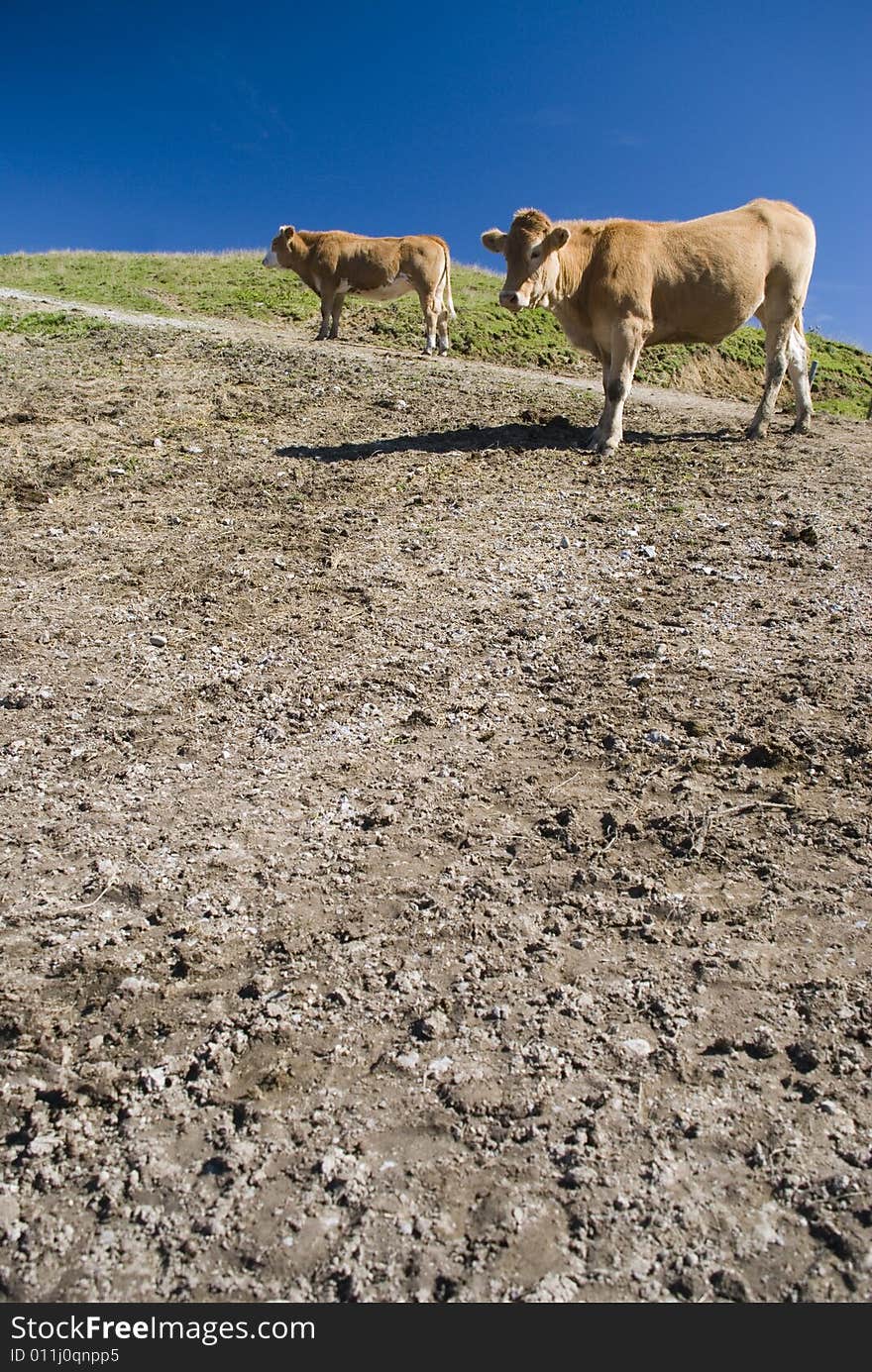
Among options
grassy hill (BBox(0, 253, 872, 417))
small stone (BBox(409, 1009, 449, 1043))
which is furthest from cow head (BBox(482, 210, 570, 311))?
small stone (BBox(409, 1009, 449, 1043))

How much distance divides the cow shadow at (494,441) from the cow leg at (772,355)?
0.95ft

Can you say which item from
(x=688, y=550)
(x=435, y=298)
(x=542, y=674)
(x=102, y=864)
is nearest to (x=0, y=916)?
(x=102, y=864)

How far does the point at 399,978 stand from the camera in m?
3.05

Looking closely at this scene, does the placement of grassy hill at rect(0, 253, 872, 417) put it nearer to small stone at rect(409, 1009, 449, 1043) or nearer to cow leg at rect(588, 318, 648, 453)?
cow leg at rect(588, 318, 648, 453)

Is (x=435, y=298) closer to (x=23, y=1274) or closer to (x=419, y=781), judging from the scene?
(x=419, y=781)

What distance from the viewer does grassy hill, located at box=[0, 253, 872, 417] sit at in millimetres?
17812

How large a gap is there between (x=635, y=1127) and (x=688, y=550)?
213 inches

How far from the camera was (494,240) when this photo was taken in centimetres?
998

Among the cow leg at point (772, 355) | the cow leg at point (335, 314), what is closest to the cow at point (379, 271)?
the cow leg at point (335, 314)

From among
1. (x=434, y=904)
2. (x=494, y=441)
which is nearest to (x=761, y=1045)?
(x=434, y=904)

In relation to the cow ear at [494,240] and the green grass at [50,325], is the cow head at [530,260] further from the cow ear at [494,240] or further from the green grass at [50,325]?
the green grass at [50,325]

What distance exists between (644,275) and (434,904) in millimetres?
8070

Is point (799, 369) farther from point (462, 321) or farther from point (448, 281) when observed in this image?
point (462, 321)

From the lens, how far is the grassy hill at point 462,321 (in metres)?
17.8
